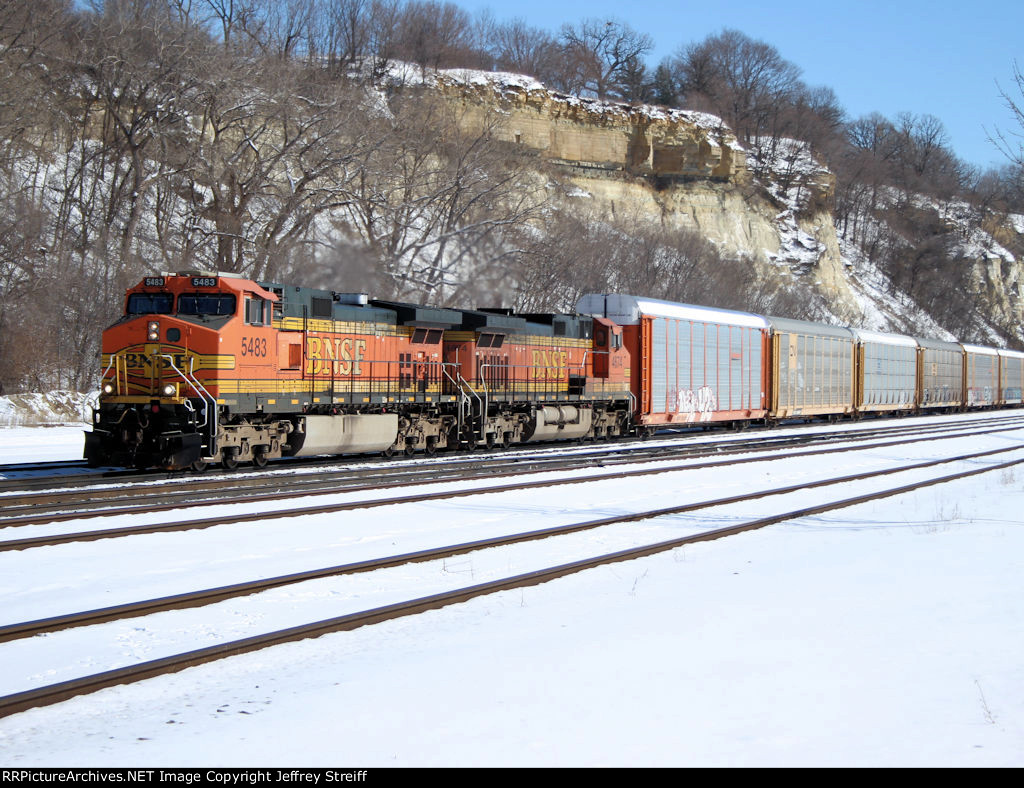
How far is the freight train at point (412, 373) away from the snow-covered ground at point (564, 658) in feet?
19.2

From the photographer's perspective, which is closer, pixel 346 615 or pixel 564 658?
pixel 564 658

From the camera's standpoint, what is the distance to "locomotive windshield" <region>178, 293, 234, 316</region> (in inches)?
651

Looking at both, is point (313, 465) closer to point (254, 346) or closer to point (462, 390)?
point (254, 346)

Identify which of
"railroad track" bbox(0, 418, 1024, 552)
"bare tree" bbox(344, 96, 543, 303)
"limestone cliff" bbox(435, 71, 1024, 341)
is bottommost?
"railroad track" bbox(0, 418, 1024, 552)

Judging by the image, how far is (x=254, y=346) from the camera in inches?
672

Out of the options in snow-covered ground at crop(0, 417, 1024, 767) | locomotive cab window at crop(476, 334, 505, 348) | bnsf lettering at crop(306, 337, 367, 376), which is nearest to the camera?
snow-covered ground at crop(0, 417, 1024, 767)

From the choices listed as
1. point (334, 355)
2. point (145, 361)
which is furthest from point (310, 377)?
point (145, 361)

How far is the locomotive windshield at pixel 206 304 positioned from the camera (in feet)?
54.3

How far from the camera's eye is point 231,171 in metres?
37.1

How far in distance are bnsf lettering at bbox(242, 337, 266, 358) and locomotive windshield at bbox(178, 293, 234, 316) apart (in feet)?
1.98

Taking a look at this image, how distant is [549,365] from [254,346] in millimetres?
10139

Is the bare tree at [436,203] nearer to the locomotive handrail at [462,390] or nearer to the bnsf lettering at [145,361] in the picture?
the locomotive handrail at [462,390]

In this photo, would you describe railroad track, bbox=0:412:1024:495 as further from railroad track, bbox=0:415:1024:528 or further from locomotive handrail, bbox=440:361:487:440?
locomotive handrail, bbox=440:361:487:440

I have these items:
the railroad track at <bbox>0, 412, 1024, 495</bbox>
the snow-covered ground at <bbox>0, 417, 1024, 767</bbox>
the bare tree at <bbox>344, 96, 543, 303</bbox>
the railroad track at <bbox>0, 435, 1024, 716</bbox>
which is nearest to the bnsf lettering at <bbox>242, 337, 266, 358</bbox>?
the railroad track at <bbox>0, 412, 1024, 495</bbox>
